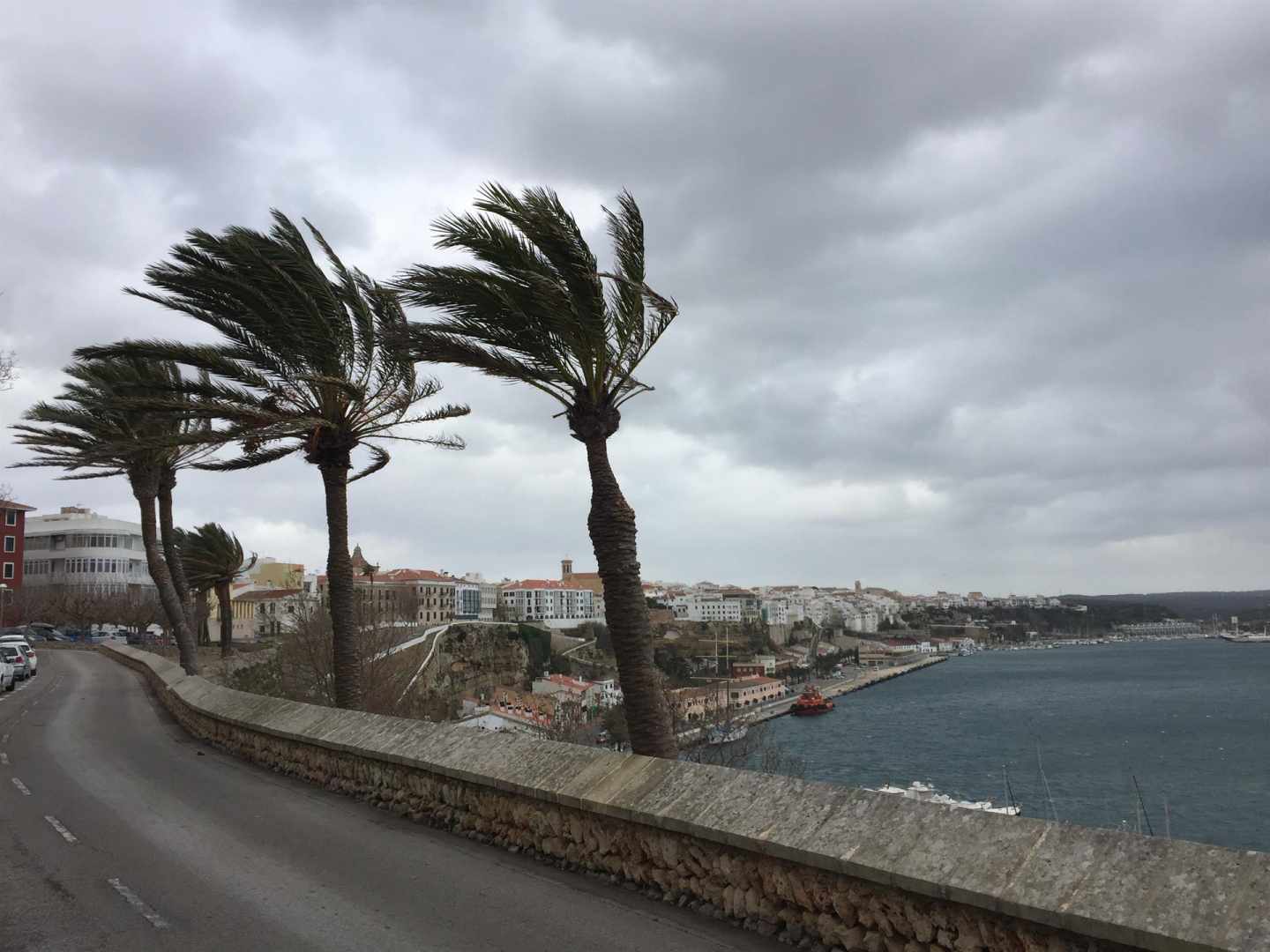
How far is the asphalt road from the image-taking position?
18.3 ft

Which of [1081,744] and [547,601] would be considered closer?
[1081,744]

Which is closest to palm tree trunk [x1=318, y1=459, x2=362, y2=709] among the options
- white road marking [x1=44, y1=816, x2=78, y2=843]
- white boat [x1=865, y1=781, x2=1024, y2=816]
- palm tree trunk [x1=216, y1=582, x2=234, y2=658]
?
white road marking [x1=44, y1=816, x2=78, y2=843]

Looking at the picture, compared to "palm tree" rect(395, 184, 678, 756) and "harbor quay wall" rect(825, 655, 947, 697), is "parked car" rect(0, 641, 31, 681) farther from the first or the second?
"harbor quay wall" rect(825, 655, 947, 697)

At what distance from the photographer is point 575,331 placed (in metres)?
8.90

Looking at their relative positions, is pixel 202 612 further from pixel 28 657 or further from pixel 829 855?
pixel 829 855

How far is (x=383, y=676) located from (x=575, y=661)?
73.9 m

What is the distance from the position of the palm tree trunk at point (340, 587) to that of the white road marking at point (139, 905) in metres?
6.65

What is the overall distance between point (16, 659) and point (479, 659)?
4525 centimetres

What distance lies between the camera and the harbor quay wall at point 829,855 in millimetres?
3650

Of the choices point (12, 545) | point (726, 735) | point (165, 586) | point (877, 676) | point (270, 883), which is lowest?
point (877, 676)

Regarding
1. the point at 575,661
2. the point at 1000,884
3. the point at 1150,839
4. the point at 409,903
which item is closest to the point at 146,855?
the point at 409,903

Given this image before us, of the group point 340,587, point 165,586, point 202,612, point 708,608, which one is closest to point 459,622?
point 202,612

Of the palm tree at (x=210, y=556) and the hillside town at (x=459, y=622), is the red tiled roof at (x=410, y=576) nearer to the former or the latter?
the hillside town at (x=459, y=622)

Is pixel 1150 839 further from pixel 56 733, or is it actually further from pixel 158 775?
pixel 56 733
